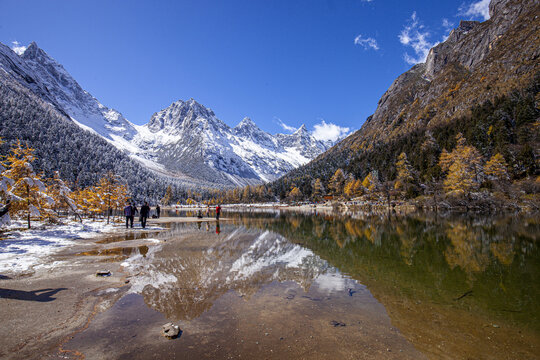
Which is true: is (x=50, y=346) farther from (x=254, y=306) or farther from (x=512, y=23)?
(x=512, y=23)

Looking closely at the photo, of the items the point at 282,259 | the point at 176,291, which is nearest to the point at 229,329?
the point at 176,291

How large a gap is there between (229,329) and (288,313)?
1.91m

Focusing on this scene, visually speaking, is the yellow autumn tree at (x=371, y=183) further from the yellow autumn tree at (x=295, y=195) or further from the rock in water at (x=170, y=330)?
the rock in water at (x=170, y=330)

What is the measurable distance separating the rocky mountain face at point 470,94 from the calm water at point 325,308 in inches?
2638

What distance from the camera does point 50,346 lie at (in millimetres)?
5184

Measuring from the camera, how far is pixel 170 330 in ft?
19.2

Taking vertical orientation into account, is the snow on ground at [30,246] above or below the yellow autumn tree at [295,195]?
below

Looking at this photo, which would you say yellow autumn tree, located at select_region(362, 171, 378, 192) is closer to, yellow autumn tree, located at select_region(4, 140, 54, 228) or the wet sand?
the wet sand

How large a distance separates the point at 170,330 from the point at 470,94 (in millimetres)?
155637

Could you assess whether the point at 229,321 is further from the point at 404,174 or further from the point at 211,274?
the point at 404,174

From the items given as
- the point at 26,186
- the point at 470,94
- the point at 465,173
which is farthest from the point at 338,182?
the point at 26,186

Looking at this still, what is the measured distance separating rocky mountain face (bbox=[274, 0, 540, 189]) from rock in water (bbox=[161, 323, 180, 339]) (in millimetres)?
77437

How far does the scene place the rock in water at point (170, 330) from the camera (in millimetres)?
5723

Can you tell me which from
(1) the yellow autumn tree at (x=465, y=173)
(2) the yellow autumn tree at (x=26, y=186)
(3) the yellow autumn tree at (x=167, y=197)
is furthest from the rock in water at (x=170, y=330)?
(3) the yellow autumn tree at (x=167, y=197)
